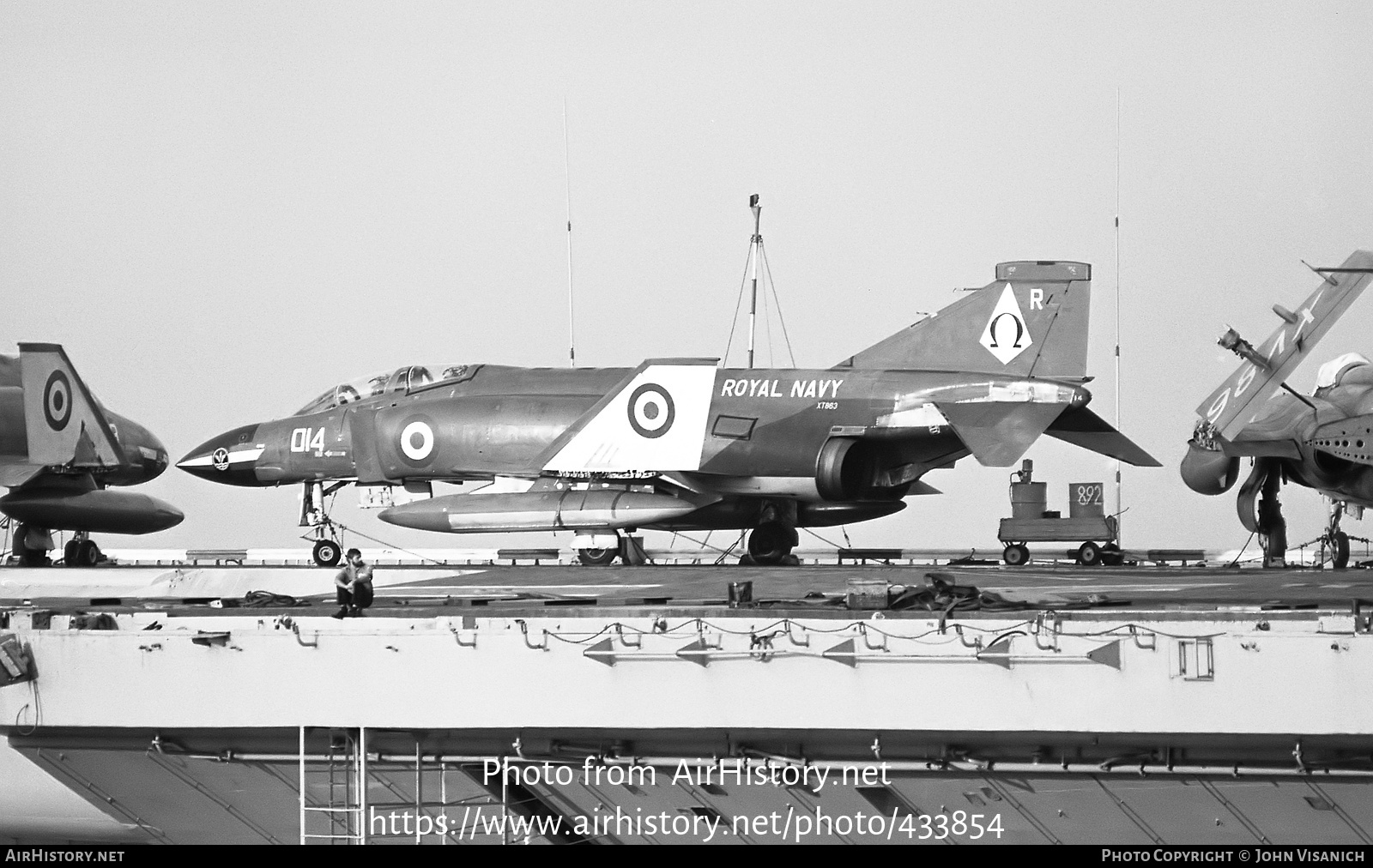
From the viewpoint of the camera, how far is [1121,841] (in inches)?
452

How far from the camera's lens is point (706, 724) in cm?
1153

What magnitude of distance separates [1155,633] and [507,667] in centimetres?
481

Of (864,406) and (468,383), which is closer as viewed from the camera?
(864,406)

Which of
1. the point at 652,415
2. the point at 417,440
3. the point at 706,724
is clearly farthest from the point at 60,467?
the point at 706,724

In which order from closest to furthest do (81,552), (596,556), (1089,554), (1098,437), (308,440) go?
(1098,437), (596,556), (1089,554), (308,440), (81,552)

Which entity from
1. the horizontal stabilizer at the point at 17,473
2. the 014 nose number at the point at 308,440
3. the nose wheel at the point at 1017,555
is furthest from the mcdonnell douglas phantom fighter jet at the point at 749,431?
the horizontal stabilizer at the point at 17,473

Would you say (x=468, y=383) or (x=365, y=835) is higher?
(x=468, y=383)

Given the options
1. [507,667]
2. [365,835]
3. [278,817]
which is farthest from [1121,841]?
[278,817]

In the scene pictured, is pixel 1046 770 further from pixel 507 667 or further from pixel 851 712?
pixel 507 667

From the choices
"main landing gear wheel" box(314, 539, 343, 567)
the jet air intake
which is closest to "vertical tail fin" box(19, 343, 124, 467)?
"main landing gear wheel" box(314, 539, 343, 567)

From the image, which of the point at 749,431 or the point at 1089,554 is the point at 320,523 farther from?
the point at 1089,554

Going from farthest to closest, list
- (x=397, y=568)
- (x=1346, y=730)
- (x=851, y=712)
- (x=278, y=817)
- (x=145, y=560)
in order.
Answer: (x=145, y=560)
(x=397, y=568)
(x=278, y=817)
(x=851, y=712)
(x=1346, y=730)

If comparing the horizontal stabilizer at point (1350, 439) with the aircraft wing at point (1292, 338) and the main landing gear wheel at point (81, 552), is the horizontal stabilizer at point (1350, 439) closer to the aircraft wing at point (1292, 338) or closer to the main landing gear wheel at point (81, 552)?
the aircraft wing at point (1292, 338)

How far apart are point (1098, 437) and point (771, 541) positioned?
17.8 ft
